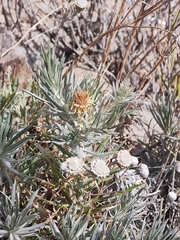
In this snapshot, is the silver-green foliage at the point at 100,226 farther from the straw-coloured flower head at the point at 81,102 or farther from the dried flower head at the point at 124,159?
the straw-coloured flower head at the point at 81,102

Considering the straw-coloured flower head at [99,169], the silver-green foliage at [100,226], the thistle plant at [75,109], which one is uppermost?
the thistle plant at [75,109]

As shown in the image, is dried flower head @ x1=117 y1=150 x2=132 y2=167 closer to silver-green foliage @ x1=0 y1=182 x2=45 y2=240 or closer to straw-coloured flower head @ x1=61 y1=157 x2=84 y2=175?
straw-coloured flower head @ x1=61 y1=157 x2=84 y2=175

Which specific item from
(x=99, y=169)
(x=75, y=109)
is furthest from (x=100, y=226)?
(x=75, y=109)

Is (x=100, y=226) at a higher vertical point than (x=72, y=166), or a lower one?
lower

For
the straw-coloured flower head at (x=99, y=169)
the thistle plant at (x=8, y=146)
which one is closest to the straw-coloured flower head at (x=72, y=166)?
the straw-coloured flower head at (x=99, y=169)

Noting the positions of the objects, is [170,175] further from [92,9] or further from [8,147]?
[92,9]

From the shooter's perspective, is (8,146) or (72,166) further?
(8,146)

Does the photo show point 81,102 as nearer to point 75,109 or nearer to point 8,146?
point 75,109

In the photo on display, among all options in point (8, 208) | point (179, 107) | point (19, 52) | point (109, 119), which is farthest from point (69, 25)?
point (8, 208)

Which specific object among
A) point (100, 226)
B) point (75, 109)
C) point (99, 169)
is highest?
point (75, 109)
